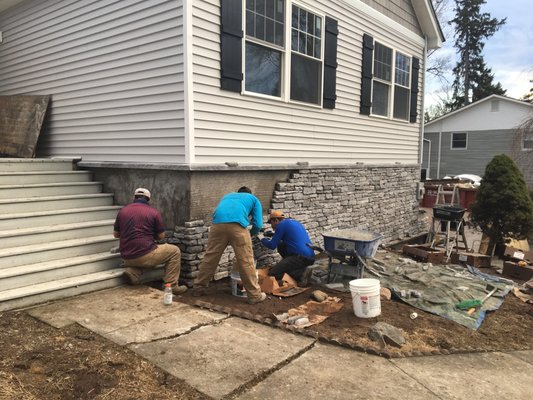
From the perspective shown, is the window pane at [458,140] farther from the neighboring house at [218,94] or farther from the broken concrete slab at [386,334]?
the broken concrete slab at [386,334]

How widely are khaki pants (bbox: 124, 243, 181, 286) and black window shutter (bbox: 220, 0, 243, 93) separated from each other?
235cm

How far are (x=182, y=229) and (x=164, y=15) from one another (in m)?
2.82

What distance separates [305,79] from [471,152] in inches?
814

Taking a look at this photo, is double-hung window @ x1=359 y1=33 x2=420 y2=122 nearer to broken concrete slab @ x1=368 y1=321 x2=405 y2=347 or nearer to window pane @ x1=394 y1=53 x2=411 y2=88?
window pane @ x1=394 y1=53 x2=411 y2=88

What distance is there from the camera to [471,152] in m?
24.9

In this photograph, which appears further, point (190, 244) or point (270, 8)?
point (270, 8)

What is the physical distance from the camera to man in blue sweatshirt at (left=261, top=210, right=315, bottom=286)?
6.03 m

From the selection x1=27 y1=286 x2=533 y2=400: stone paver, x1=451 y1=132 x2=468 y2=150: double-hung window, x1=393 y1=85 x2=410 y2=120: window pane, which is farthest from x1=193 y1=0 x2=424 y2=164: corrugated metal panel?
x1=451 y1=132 x2=468 y2=150: double-hung window

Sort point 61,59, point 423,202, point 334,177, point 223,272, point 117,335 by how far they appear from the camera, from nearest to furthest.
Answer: point 117,335, point 223,272, point 61,59, point 334,177, point 423,202

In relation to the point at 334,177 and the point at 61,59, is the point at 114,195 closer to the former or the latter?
the point at 61,59

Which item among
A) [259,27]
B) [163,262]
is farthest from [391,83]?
[163,262]

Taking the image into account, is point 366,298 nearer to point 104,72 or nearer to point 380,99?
point 104,72

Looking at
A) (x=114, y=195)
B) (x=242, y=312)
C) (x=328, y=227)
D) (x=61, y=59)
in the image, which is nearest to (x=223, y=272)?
(x=242, y=312)

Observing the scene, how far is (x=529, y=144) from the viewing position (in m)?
22.1
